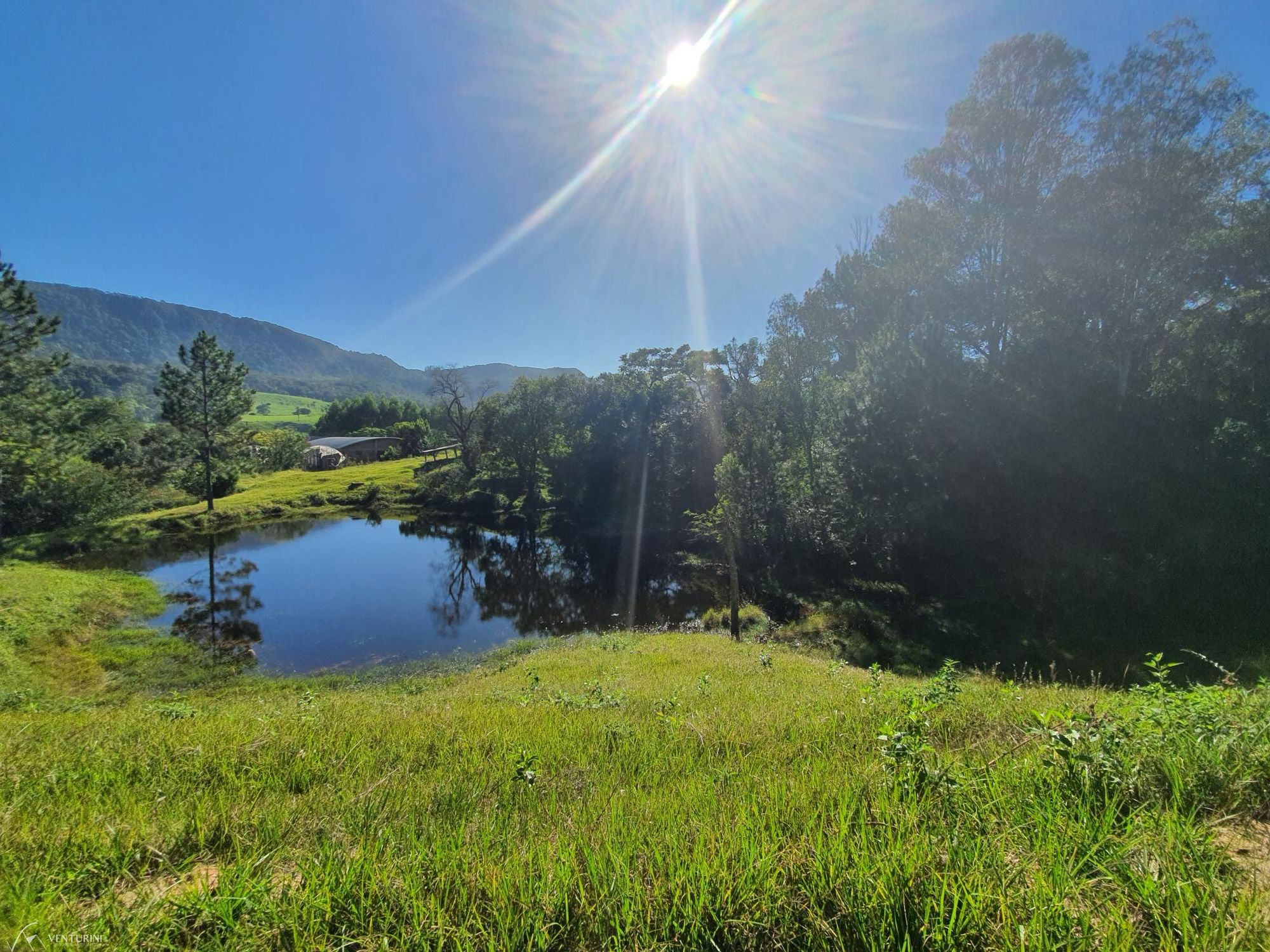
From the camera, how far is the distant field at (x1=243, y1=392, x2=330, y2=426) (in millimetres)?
126000

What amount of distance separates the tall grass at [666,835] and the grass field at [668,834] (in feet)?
0.05

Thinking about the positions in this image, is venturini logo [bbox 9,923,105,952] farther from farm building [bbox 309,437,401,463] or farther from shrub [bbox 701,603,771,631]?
farm building [bbox 309,437,401,463]

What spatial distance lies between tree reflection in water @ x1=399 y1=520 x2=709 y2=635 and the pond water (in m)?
0.10

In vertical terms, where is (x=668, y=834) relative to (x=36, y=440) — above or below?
below

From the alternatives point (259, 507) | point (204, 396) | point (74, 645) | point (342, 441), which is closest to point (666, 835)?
point (74, 645)

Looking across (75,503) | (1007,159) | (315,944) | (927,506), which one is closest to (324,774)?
(315,944)

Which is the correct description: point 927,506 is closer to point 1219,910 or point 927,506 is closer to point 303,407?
point 1219,910

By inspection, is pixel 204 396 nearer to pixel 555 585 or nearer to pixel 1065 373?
pixel 555 585

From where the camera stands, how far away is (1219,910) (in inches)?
62.1

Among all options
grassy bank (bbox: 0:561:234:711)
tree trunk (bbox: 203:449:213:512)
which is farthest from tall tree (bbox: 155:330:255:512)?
grassy bank (bbox: 0:561:234:711)

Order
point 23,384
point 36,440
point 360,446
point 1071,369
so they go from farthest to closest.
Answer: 1. point 360,446
2. point 36,440
3. point 23,384
4. point 1071,369

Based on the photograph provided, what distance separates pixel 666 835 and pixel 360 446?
88304 millimetres

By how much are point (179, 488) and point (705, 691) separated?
55921 millimetres

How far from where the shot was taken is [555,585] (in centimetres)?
2566
